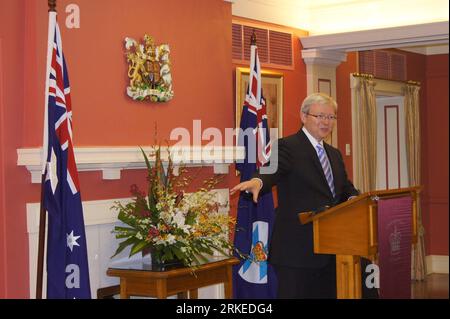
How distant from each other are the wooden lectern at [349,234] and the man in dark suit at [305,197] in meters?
0.22

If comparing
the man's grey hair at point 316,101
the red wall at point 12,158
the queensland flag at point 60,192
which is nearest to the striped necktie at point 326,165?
the man's grey hair at point 316,101

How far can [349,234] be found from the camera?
166 inches

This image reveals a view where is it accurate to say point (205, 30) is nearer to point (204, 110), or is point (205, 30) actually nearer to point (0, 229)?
point (204, 110)

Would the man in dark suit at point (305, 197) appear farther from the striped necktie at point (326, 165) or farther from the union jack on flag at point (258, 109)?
the union jack on flag at point (258, 109)

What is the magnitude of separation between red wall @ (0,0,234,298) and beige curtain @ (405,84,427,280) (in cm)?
441

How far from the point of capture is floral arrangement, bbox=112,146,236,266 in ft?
16.2

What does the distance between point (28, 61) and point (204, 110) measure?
1.72 meters

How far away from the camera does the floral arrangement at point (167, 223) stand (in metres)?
4.93

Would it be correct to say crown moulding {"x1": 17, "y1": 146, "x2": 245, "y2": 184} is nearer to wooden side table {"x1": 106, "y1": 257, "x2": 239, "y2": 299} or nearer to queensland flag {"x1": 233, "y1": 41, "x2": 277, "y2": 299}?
queensland flag {"x1": 233, "y1": 41, "x2": 277, "y2": 299}

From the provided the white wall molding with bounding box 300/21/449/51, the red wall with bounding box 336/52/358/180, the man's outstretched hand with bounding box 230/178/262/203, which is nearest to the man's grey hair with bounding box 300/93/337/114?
the man's outstretched hand with bounding box 230/178/262/203

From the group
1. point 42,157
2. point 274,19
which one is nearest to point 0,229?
point 42,157

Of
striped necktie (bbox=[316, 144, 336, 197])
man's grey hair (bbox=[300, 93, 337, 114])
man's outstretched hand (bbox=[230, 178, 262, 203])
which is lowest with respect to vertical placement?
man's outstretched hand (bbox=[230, 178, 262, 203])

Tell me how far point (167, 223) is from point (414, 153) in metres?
5.91

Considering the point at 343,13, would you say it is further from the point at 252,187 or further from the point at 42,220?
the point at 42,220
